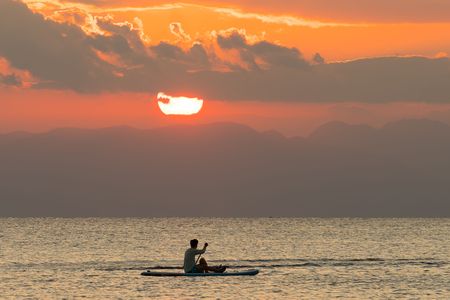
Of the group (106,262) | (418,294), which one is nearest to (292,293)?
(418,294)

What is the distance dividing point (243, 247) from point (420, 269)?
54585 mm

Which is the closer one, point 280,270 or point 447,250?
point 280,270

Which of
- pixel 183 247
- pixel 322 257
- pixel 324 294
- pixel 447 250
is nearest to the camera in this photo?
pixel 324 294

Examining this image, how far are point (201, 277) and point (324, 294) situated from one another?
13163 millimetres

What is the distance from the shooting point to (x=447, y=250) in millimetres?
137875

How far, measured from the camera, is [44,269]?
95.3m

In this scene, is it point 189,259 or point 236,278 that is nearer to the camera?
point 189,259

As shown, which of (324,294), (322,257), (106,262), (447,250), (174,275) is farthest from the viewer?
(447,250)

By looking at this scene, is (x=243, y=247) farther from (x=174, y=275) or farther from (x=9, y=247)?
(x=174, y=275)

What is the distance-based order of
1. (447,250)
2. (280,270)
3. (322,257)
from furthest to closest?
(447,250)
(322,257)
(280,270)

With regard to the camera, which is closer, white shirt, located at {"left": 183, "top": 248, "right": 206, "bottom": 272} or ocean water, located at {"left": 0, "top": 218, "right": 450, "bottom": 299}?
ocean water, located at {"left": 0, "top": 218, "right": 450, "bottom": 299}

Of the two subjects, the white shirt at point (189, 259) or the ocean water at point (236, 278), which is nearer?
the ocean water at point (236, 278)

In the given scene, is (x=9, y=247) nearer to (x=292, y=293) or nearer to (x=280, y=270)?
(x=280, y=270)

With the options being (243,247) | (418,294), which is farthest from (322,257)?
(418,294)
